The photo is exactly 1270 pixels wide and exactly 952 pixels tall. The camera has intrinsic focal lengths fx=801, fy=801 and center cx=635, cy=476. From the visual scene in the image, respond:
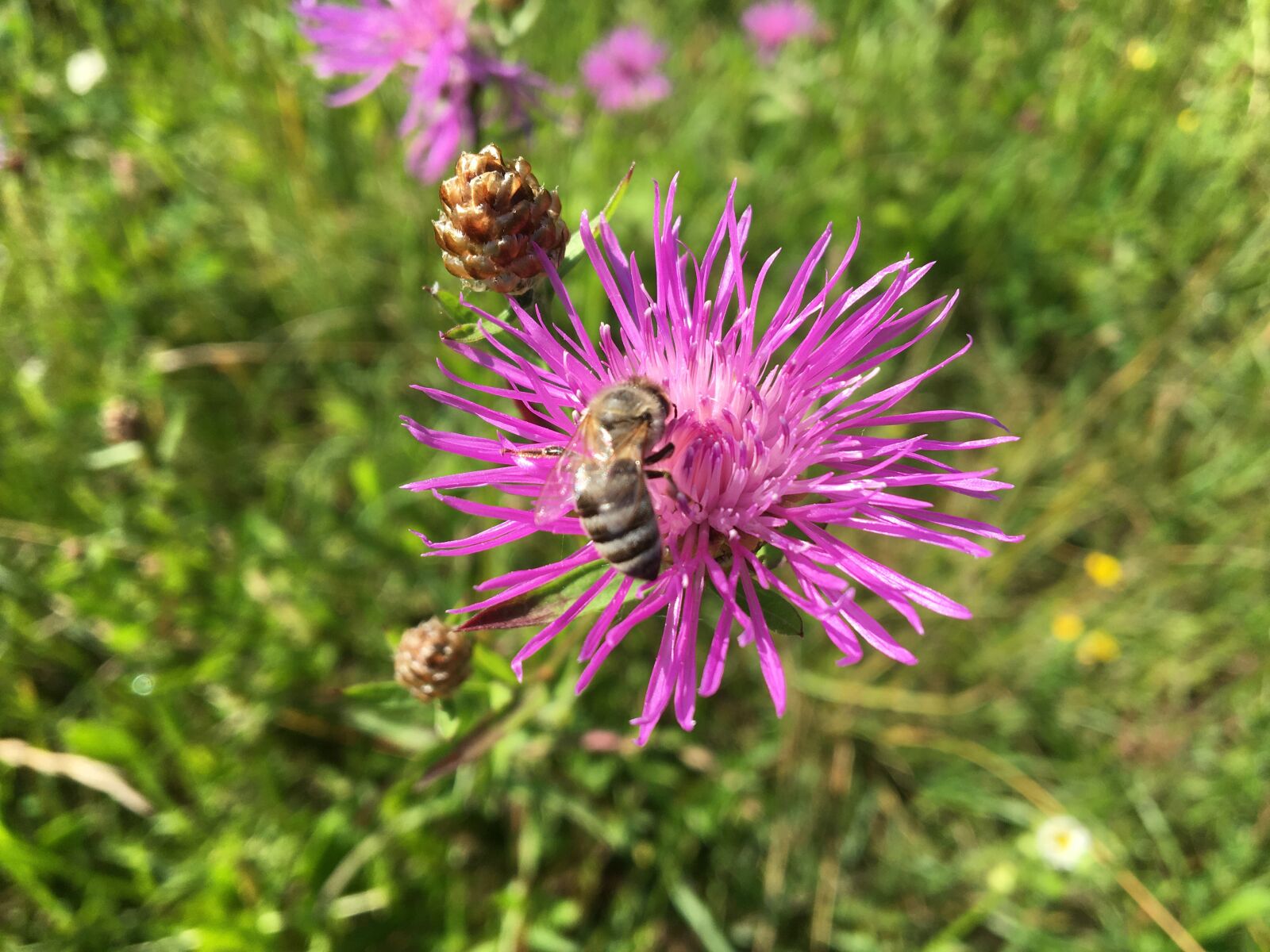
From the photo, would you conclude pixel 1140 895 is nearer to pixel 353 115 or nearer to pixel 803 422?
pixel 803 422

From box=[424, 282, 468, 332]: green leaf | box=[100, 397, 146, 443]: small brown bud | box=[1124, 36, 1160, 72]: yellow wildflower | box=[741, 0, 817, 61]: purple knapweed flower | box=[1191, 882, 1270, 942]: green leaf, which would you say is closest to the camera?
box=[424, 282, 468, 332]: green leaf

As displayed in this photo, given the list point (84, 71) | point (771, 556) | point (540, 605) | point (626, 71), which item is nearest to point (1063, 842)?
point (771, 556)

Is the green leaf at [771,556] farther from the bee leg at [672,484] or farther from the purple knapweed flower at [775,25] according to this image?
the purple knapweed flower at [775,25]

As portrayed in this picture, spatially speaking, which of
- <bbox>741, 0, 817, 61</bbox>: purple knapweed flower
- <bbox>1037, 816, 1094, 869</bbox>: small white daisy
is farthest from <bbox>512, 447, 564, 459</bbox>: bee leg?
<bbox>741, 0, 817, 61</bbox>: purple knapweed flower

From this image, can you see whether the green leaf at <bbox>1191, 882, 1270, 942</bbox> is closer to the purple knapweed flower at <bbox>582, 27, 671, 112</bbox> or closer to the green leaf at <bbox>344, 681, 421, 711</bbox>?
the green leaf at <bbox>344, 681, 421, 711</bbox>

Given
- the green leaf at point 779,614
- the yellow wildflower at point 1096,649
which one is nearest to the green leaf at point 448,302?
the green leaf at point 779,614

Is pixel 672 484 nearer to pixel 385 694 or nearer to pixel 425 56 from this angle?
pixel 385 694
